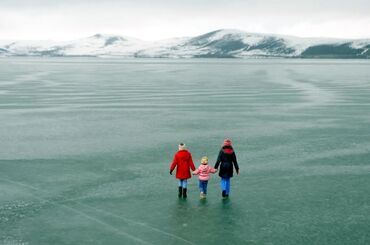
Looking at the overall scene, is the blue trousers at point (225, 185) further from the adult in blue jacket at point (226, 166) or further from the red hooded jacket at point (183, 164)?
the red hooded jacket at point (183, 164)

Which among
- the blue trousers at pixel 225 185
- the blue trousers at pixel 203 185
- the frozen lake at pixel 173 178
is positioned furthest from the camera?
the blue trousers at pixel 225 185

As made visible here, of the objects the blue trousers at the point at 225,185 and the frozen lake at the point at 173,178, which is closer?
the frozen lake at the point at 173,178

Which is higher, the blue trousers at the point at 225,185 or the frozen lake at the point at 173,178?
the blue trousers at the point at 225,185

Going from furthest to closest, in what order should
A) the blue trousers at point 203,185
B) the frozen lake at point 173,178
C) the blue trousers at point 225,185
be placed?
1. the blue trousers at point 225,185
2. the blue trousers at point 203,185
3. the frozen lake at point 173,178

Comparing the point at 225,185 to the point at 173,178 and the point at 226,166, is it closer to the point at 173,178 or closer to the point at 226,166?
the point at 226,166

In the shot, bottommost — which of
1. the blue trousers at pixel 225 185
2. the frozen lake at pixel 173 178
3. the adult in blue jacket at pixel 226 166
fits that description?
the frozen lake at pixel 173 178

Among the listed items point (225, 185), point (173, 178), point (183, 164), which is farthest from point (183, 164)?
point (173, 178)

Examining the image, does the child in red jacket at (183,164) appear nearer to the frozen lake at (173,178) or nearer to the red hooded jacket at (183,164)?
the red hooded jacket at (183,164)

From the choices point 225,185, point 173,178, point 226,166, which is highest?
point 226,166

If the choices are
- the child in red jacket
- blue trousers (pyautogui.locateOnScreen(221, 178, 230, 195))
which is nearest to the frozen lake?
blue trousers (pyautogui.locateOnScreen(221, 178, 230, 195))

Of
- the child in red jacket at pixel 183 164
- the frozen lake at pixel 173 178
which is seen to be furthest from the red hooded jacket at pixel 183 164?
the frozen lake at pixel 173 178

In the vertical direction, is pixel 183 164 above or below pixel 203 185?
above

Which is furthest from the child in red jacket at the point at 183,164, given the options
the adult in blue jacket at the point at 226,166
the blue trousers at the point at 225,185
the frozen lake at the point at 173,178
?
the blue trousers at the point at 225,185

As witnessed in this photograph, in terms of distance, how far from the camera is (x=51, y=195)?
14.7 m
